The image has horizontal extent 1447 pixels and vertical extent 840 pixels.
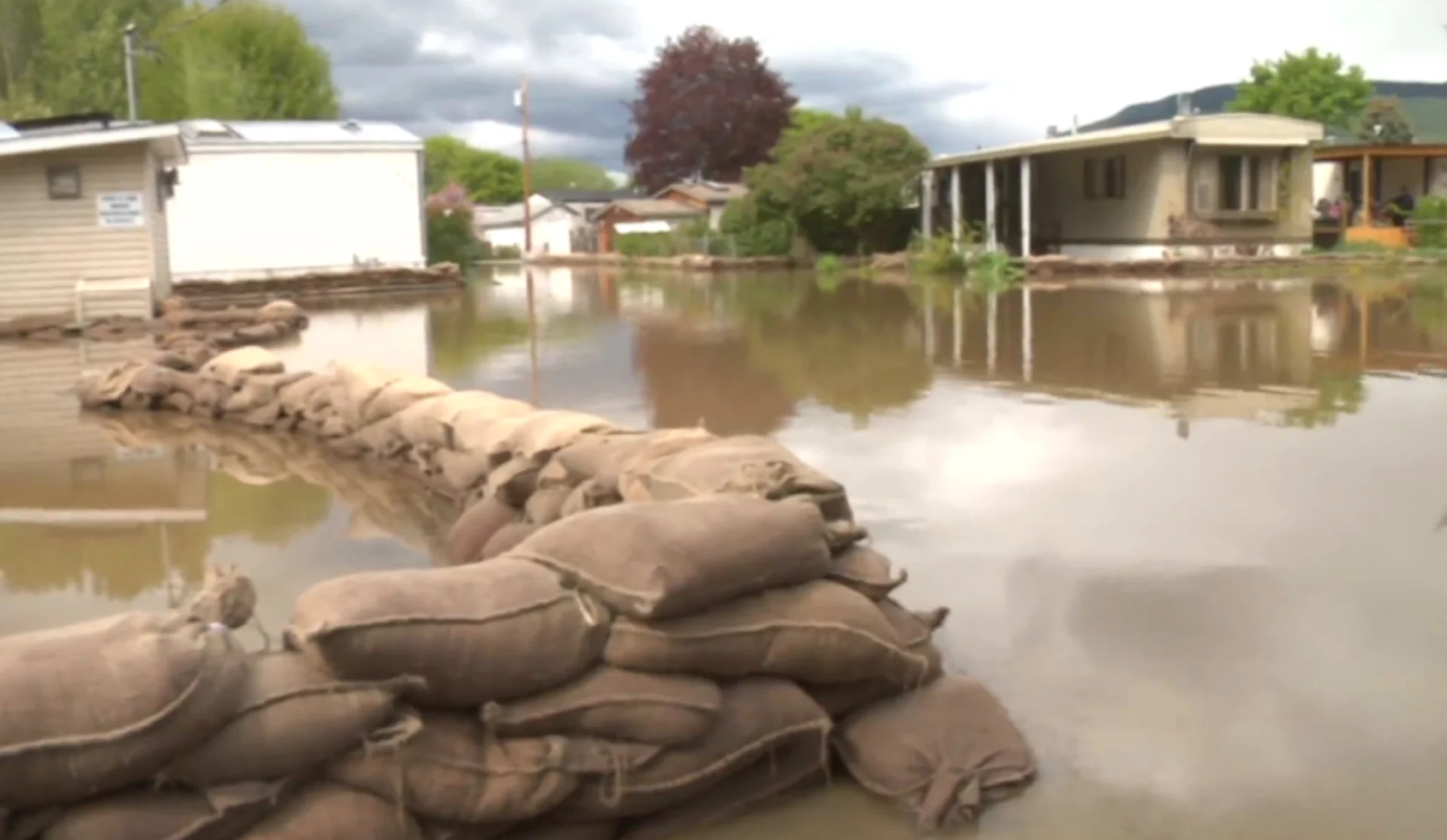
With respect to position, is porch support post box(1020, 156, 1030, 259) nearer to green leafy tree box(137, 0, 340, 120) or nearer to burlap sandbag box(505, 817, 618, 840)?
burlap sandbag box(505, 817, 618, 840)

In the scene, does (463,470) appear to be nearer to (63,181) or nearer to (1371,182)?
(63,181)

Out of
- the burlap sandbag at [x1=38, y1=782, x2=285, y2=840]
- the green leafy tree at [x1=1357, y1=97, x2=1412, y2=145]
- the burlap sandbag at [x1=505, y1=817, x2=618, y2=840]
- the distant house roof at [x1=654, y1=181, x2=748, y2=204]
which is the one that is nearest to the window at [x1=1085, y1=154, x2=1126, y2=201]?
the green leafy tree at [x1=1357, y1=97, x2=1412, y2=145]

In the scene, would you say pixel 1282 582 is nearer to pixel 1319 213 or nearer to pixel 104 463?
pixel 104 463

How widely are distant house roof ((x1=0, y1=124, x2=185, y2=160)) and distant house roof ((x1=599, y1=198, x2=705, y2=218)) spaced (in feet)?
127

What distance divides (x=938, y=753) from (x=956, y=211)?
2853 cm

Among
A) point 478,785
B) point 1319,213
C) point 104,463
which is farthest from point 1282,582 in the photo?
point 1319,213

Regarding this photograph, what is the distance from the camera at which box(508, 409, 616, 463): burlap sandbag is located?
5.36m

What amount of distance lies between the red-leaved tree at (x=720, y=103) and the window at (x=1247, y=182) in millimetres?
34638

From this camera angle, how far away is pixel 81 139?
17.7m

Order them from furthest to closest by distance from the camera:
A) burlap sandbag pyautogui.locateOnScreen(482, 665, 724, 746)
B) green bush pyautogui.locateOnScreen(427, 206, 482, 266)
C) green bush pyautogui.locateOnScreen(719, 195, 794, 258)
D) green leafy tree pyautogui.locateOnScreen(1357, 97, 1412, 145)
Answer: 1. green leafy tree pyautogui.locateOnScreen(1357, 97, 1412, 145)
2. green bush pyautogui.locateOnScreen(719, 195, 794, 258)
3. green bush pyautogui.locateOnScreen(427, 206, 482, 266)
4. burlap sandbag pyautogui.locateOnScreen(482, 665, 724, 746)

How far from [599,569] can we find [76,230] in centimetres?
1708

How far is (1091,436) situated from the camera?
7895 mm

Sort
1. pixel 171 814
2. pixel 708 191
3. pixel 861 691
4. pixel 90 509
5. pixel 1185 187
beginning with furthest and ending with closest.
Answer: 1. pixel 708 191
2. pixel 1185 187
3. pixel 90 509
4. pixel 861 691
5. pixel 171 814

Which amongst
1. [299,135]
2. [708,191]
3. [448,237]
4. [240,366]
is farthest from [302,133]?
[708,191]
